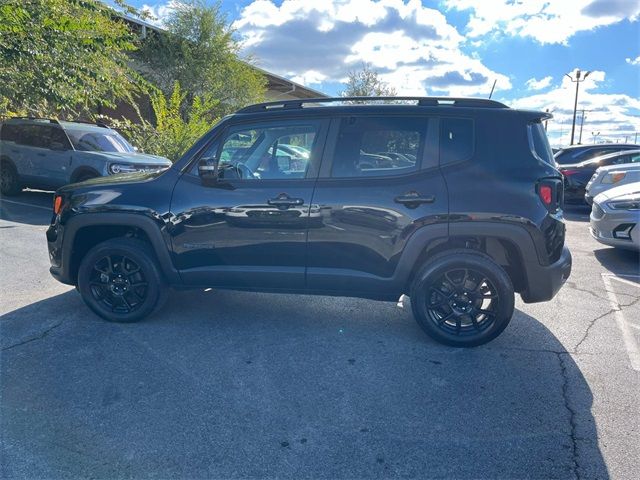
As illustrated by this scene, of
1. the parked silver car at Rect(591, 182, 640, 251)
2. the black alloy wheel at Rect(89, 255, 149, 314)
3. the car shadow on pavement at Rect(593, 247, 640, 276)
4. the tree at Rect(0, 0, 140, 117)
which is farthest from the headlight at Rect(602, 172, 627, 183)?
the tree at Rect(0, 0, 140, 117)

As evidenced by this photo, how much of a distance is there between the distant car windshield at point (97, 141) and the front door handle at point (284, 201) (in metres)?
7.61

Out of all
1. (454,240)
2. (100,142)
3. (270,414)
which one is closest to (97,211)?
(270,414)

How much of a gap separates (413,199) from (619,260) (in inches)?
192

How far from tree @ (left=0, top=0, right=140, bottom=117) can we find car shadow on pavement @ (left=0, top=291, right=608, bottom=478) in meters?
7.73

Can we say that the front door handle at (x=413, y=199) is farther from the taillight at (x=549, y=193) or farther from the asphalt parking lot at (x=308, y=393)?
the asphalt parking lot at (x=308, y=393)

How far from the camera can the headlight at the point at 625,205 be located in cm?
593

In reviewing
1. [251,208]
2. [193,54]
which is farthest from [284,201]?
[193,54]

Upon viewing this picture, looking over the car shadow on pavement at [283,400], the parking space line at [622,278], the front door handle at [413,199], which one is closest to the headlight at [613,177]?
the parking space line at [622,278]

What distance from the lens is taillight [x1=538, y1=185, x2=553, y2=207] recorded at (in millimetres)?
3332

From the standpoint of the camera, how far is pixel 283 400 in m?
2.86

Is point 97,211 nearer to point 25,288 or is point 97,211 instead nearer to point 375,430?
point 25,288

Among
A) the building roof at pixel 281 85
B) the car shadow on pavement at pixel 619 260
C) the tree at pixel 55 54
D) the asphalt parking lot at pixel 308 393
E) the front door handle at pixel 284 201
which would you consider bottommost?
the asphalt parking lot at pixel 308 393

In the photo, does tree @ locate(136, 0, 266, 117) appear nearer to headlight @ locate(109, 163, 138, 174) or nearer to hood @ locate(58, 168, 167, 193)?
headlight @ locate(109, 163, 138, 174)

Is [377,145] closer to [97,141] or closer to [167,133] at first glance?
[97,141]
